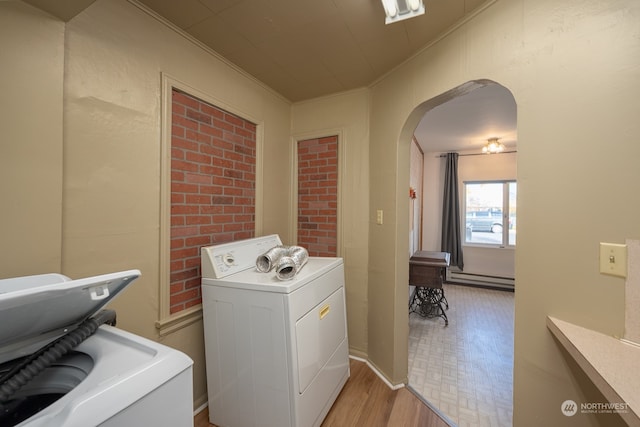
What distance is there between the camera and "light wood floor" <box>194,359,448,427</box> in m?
1.62

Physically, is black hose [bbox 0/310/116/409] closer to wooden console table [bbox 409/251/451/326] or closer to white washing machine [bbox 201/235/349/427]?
white washing machine [bbox 201/235/349/427]

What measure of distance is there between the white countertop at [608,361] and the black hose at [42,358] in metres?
1.49

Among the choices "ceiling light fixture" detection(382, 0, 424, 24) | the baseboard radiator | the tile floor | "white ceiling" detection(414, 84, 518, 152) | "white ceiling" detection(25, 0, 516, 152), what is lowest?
the tile floor

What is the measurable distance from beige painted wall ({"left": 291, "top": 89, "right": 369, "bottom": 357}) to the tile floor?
61 cm

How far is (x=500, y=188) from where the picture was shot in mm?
4648

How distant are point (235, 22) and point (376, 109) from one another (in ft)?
3.93

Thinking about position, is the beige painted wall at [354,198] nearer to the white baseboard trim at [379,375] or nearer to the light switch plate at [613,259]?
the white baseboard trim at [379,375]

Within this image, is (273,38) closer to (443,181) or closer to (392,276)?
(392,276)

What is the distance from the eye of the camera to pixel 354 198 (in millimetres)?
2305

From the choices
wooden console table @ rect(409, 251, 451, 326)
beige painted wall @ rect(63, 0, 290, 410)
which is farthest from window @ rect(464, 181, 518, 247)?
beige painted wall @ rect(63, 0, 290, 410)

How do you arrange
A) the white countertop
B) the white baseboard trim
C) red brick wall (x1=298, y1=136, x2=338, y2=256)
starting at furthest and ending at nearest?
red brick wall (x1=298, y1=136, x2=338, y2=256) < the white baseboard trim < the white countertop

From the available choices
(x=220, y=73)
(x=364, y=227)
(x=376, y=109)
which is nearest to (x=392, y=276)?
(x=364, y=227)

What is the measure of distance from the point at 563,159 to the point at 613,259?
0.41 m

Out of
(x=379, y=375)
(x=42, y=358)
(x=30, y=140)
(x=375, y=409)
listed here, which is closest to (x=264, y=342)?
(x=42, y=358)
